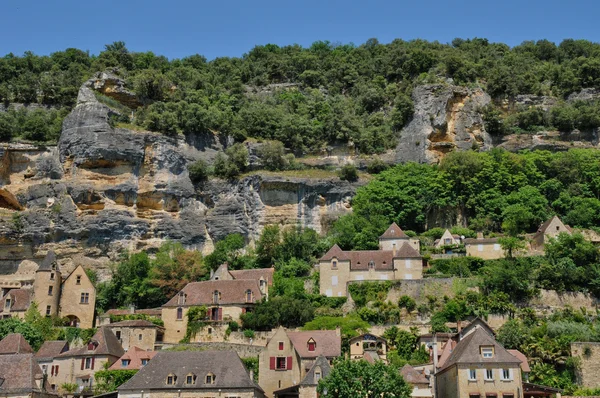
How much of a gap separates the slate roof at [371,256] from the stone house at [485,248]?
596 cm

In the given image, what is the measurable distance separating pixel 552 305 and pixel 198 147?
3888 cm

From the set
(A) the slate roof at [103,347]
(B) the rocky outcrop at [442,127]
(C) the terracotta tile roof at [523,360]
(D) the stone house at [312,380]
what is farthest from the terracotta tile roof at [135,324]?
(B) the rocky outcrop at [442,127]

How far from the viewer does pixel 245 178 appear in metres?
66.9

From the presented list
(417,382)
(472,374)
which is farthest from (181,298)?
(472,374)

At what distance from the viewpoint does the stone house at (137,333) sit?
1913 inches

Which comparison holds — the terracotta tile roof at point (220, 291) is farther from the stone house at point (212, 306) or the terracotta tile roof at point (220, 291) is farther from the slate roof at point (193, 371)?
the slate roof at point (193, 371)

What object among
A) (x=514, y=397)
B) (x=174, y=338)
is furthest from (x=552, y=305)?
(x=174, y=338)

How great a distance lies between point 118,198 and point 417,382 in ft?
119

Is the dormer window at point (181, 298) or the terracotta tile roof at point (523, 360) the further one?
the dormer window at point (181, 298)

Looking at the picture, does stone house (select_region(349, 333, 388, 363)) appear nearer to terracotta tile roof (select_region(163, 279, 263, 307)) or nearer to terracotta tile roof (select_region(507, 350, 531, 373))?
terracotta tile roof (select_region(507, 350, 531, 373))

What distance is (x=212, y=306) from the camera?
51.2 m

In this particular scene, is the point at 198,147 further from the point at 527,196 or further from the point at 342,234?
the point at 527,196

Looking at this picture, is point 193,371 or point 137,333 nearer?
point 193,371

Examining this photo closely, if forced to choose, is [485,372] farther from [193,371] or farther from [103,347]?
[103,347]
